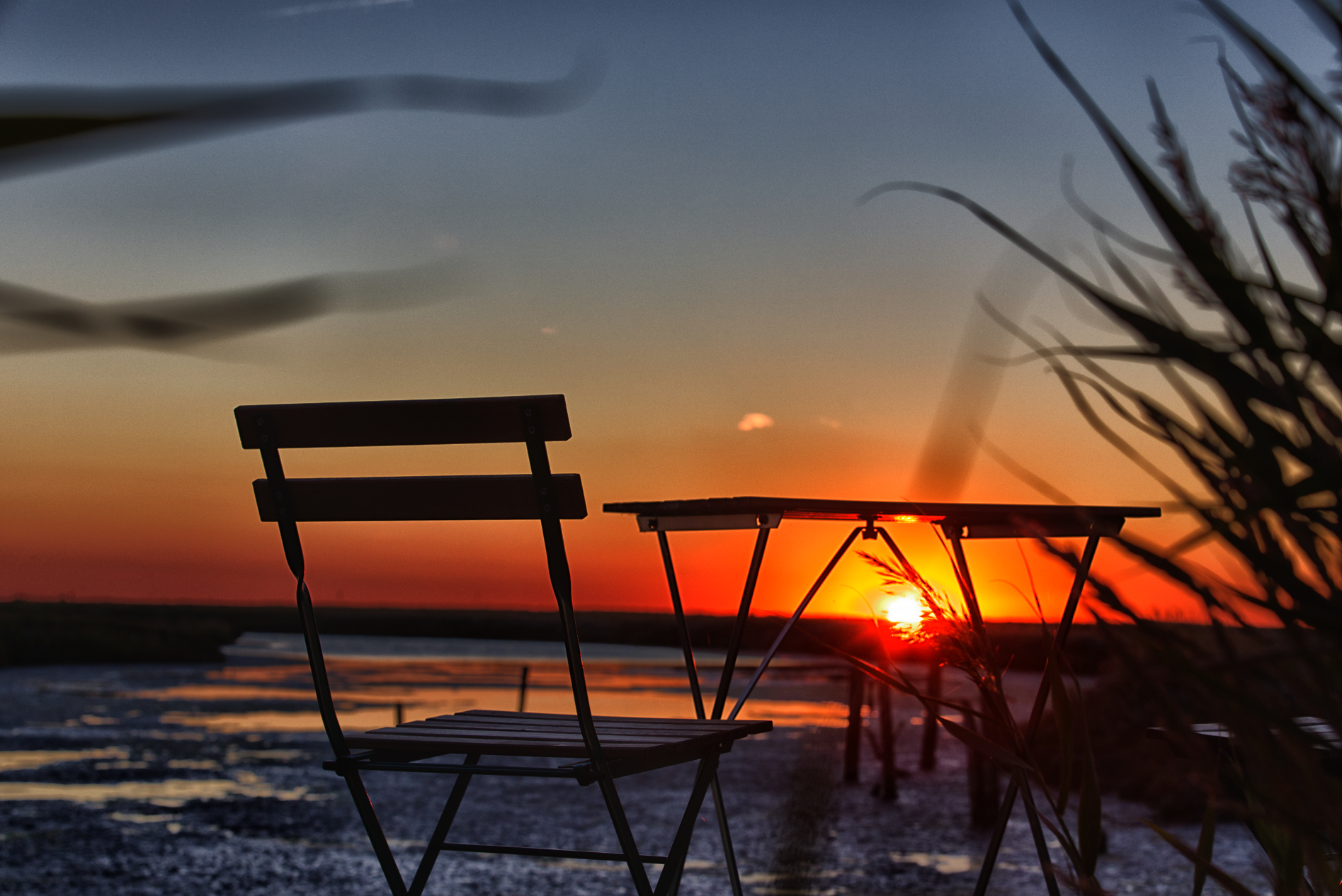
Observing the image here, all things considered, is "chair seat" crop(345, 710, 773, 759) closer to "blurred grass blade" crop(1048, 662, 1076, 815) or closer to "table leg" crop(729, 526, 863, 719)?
"table leg" crop(729, 526, 863, 719)

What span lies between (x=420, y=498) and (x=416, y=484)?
2 cm

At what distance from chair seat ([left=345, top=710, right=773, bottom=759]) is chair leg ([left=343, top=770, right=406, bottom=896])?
0.19ft

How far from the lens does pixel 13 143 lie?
169 millimetres

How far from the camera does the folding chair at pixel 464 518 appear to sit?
164 centimetres

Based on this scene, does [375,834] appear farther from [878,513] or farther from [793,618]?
[878,513]

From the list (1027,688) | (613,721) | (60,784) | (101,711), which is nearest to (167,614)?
(101,711)

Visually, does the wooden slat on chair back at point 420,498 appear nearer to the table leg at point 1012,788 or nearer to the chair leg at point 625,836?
the chair leg at point 625,836

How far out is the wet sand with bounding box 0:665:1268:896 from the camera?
237 inches

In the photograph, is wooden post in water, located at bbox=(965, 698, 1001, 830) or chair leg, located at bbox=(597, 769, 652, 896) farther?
wooden post in water, located at bbox=(965, 698, 1001, 830)

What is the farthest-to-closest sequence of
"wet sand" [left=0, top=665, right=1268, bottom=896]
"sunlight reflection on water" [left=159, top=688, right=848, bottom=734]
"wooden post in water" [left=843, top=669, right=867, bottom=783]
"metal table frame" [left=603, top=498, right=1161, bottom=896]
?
"sunlight reflection on water" [left=159, top=688, right=848, bottom=734]
"wooden post in water" [left=843, top=669, right=867, bottom=783]
"wet sand" [left=0, top=665, right=1268, bottom=896]
"metal table frame" [left=603, top=498, right=1161, bottom=896]

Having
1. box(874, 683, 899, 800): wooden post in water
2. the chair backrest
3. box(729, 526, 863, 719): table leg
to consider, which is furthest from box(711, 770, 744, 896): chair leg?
box(874, 683, 899, 800): wooden post in water

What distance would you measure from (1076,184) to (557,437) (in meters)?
1.28

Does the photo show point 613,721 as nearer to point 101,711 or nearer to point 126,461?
point 126,461

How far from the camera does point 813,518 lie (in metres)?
2.52
